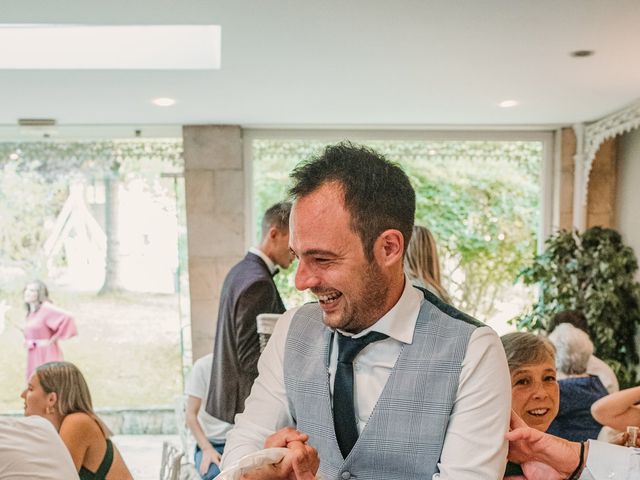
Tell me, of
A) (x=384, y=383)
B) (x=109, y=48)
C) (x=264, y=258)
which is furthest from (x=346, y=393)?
(x=109, y=48)

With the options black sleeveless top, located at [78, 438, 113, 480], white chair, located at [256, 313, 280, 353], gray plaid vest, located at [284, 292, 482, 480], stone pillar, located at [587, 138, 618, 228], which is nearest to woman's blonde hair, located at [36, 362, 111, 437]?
black sleeveless top, located at [78, 438, 113, 480]

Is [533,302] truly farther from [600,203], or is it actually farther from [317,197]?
[317,197]

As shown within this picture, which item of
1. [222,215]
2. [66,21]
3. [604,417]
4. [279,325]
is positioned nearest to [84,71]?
[66,21]

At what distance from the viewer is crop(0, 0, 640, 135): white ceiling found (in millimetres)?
2498

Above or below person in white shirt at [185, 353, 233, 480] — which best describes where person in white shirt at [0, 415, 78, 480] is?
above

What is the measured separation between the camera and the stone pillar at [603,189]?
5.46 meters

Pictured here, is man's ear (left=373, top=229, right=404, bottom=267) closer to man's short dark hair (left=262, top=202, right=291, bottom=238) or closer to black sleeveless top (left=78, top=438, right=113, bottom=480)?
man's short dark hair (left=262, top=202, right=291, bottom=238)

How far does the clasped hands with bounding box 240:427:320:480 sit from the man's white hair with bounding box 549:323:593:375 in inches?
85.8

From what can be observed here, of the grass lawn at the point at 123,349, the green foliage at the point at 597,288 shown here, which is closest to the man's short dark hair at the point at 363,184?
the green foliage at the point at 597,288

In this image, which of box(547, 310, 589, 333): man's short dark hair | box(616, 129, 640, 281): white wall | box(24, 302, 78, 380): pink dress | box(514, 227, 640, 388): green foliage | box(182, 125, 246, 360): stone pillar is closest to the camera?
box(547, 310, 589, 333): man's short dark hair

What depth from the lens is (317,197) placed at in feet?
3.81

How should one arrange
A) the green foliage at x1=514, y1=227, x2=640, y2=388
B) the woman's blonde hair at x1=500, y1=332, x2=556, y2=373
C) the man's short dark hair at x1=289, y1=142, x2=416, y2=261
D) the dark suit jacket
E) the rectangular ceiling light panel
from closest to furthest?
1. the man's short dark hair at x1=289, y1=142, x2=416, y2=261
2. the woman's blonde hair at x1=500, y1=332, x2=556, y2=373
3. the dark suit jacket
4. the rectangular ceiling light panel
5. the green foliage at x1=514, y1=227, x2=640, y2=388

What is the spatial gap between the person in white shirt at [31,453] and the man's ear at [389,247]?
1498mm

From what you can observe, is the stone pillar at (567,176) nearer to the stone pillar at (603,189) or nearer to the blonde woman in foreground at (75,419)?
the stone pillar at (603,189)
